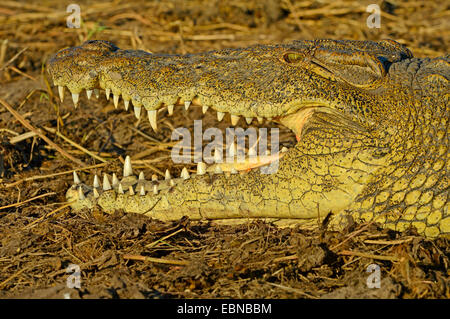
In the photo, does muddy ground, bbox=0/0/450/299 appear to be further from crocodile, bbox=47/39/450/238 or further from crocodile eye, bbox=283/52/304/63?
crocodile eye, bbox=283/52/304/63

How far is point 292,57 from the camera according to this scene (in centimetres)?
348

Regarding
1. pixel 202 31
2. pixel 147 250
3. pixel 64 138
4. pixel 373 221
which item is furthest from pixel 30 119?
pixel 373 221

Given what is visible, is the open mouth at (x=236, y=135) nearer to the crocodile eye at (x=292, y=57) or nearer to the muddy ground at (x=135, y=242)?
the muddy ground at (x=135, y=242)

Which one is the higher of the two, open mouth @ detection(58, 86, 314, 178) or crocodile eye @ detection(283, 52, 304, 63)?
crocodile eye @ detection(283, 52, 304, 63)

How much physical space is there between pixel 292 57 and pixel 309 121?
446 mm

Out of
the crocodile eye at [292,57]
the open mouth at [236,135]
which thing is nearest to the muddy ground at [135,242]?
the open mouth at [236,135]

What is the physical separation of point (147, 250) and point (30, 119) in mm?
2371

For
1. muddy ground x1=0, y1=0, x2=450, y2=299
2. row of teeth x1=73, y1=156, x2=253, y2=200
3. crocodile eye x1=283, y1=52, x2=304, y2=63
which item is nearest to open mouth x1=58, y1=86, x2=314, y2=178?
row of teeth x1=73, y1=156, x2=253, y2=200

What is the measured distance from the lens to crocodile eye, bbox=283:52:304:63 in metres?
3.48

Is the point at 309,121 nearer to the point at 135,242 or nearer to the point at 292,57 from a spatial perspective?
the point at 292,57

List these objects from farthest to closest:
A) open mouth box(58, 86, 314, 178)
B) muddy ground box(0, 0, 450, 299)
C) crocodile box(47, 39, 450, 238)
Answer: open mouth box(58, 86, 314, 178) < crocodile box(47, 39, 450, 238) < muddy ground box(0, 0, 450, 299)

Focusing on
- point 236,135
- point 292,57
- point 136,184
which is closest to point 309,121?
point 292,57

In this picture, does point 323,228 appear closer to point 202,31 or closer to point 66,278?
point 66,278
